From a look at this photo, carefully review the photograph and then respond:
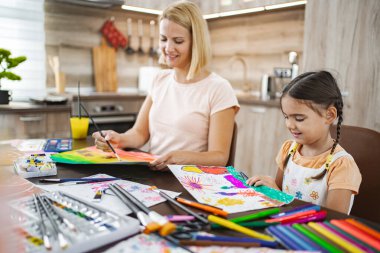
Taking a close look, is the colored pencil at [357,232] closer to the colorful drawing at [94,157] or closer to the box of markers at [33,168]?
the colorful drawing at [94,157]

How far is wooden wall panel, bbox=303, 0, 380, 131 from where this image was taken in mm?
2234

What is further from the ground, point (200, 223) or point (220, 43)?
point (220, 43)

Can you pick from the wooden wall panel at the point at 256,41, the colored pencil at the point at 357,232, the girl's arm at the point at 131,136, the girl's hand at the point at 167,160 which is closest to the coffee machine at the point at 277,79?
the wooden wall panel at the point at 256,41

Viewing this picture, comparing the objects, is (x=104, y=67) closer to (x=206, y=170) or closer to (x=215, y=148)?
(x=215, y=148)

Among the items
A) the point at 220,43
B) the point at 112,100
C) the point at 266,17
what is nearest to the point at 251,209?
the point at 112,100

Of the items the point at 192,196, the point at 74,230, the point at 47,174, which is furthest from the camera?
the point at 47,174

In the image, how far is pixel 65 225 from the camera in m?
0.64

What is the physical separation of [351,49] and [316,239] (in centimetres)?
202

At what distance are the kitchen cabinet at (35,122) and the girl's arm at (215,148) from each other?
160cm

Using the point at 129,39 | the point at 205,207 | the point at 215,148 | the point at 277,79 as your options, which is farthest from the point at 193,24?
the point at 129,39

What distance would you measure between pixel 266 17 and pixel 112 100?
1621mm

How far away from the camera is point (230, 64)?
3.76m

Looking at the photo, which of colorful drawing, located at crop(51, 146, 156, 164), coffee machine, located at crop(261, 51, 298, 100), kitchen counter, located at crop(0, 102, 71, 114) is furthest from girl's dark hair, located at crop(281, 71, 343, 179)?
kitchen counter, located at crop(0, 102, 71, 114)

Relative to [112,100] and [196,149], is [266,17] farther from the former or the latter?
[196,149]
